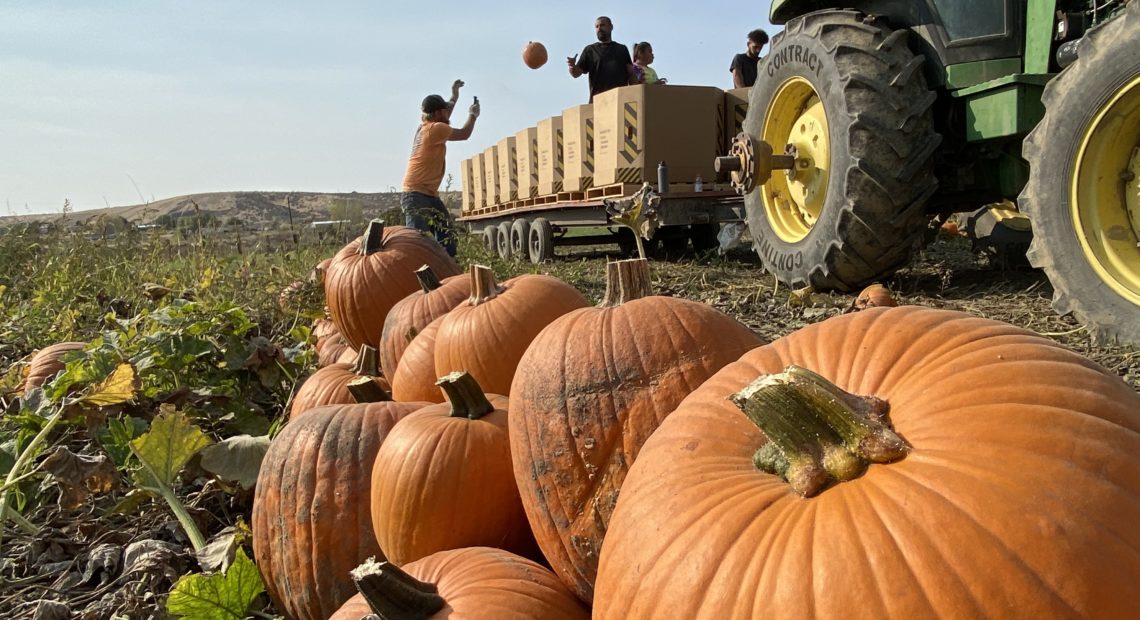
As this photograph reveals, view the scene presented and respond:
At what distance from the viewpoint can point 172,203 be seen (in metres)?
50.3

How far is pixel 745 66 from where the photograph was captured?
971cm

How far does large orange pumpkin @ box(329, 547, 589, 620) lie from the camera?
50.6 inches

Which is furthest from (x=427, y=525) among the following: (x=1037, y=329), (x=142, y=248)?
(x=142, y=248)

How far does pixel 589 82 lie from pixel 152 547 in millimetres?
8570

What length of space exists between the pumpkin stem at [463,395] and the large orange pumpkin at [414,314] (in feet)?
3.99

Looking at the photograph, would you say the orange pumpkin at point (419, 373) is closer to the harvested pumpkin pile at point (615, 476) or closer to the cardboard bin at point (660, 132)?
the harvested pumpkin pile at point (615, 476)

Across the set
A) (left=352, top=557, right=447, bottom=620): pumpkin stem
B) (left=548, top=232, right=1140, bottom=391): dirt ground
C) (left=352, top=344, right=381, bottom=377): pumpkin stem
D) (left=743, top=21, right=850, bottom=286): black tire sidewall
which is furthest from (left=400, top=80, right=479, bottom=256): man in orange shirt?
(left=352, top=557, right=447, bottom=620): pumpkin stem

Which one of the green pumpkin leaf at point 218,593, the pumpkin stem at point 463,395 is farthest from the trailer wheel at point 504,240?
the green pumpkin leaf at point 218,593

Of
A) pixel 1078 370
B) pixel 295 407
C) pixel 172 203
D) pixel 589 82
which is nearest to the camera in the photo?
pixel 1078 370

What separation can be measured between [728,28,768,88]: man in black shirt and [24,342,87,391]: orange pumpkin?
26.6ft

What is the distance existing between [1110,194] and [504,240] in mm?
10053

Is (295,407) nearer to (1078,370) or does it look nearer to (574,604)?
(574,604)

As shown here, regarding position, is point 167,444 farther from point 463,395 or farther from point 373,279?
point 373,279

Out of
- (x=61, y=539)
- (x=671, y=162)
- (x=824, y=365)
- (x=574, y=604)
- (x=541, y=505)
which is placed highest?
(x=671, y=162)
